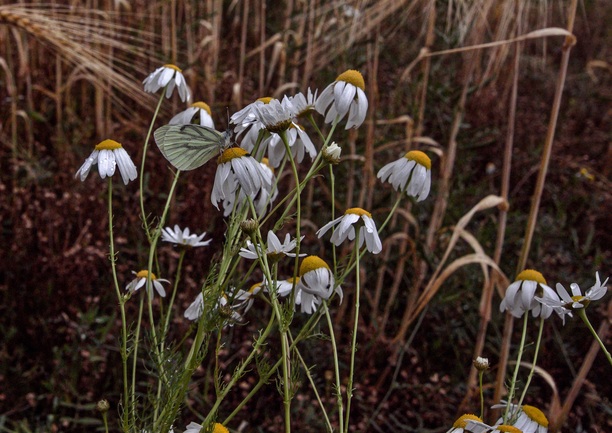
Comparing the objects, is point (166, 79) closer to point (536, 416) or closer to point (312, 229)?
point (536, 416)

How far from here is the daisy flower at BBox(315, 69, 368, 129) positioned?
1.11 meters

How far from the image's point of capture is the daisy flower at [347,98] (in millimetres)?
1109

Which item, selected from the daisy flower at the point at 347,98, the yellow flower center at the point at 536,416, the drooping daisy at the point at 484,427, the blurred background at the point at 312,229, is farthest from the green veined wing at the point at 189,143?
the blurred background at the point at 312,229

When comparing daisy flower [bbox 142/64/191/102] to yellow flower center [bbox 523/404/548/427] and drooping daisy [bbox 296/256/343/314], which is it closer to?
drooping daisy [bbox 296/256/343/314]

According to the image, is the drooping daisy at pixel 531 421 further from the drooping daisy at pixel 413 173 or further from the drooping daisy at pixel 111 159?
the drooping daisy at pixel 111 159

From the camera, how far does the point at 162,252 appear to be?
259cm

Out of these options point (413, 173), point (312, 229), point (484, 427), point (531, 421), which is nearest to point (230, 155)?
point (413, 173)

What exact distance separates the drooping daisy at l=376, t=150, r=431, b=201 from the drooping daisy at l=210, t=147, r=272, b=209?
0.29m

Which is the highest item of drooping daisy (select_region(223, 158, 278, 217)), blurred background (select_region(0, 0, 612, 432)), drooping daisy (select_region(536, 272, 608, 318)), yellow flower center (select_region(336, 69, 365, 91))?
yellow flower center (select_region(336, 69, 365, 91))

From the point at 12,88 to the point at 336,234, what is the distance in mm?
2057

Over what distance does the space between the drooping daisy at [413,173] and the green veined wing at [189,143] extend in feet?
1.04

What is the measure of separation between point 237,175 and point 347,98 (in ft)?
0.80

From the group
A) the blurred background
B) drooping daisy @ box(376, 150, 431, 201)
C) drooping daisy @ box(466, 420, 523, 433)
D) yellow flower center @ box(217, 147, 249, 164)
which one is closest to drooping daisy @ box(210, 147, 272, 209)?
yellow flower center @ box(217, 147, 249, 164)

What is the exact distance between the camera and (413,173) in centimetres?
123
